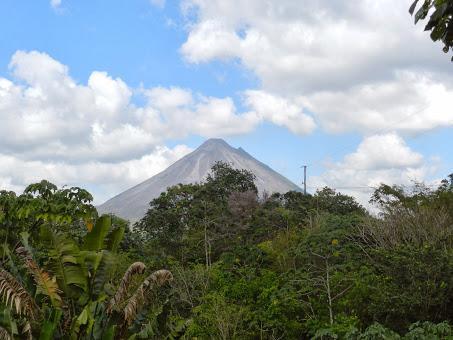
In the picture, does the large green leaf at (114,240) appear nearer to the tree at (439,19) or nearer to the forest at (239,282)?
the forest at (239,282)

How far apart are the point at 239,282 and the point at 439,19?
12.4 meters

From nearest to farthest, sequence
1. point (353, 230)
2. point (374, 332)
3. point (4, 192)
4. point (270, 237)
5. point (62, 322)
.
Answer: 1. point (374, 332)
2. point (62, 322)
3. point (4, 192)
4. point (353, 230)
5. point (270, 237)

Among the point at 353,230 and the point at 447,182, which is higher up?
the point at 447,182

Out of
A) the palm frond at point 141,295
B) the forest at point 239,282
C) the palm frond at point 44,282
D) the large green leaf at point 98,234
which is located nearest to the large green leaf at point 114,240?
the forest at point 239,282

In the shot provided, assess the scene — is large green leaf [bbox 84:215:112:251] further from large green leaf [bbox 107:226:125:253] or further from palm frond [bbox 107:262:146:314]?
palm frond [bbox 107:262:146:314]

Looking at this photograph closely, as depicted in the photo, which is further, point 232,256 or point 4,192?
point 232,256

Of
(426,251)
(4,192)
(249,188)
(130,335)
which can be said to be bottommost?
(130,335)

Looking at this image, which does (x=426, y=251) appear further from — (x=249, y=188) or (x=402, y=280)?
(x=249, y=188)

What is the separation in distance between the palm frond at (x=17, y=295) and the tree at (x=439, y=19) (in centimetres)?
783

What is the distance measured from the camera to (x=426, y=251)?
1241 centimetres

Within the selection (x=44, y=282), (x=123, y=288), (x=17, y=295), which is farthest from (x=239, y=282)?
(x=17, y=295)

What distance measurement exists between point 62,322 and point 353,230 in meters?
10.5

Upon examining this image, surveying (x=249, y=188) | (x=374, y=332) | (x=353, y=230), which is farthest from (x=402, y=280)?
(x=249, y=188)

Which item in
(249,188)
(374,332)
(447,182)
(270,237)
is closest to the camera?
(374,332)
